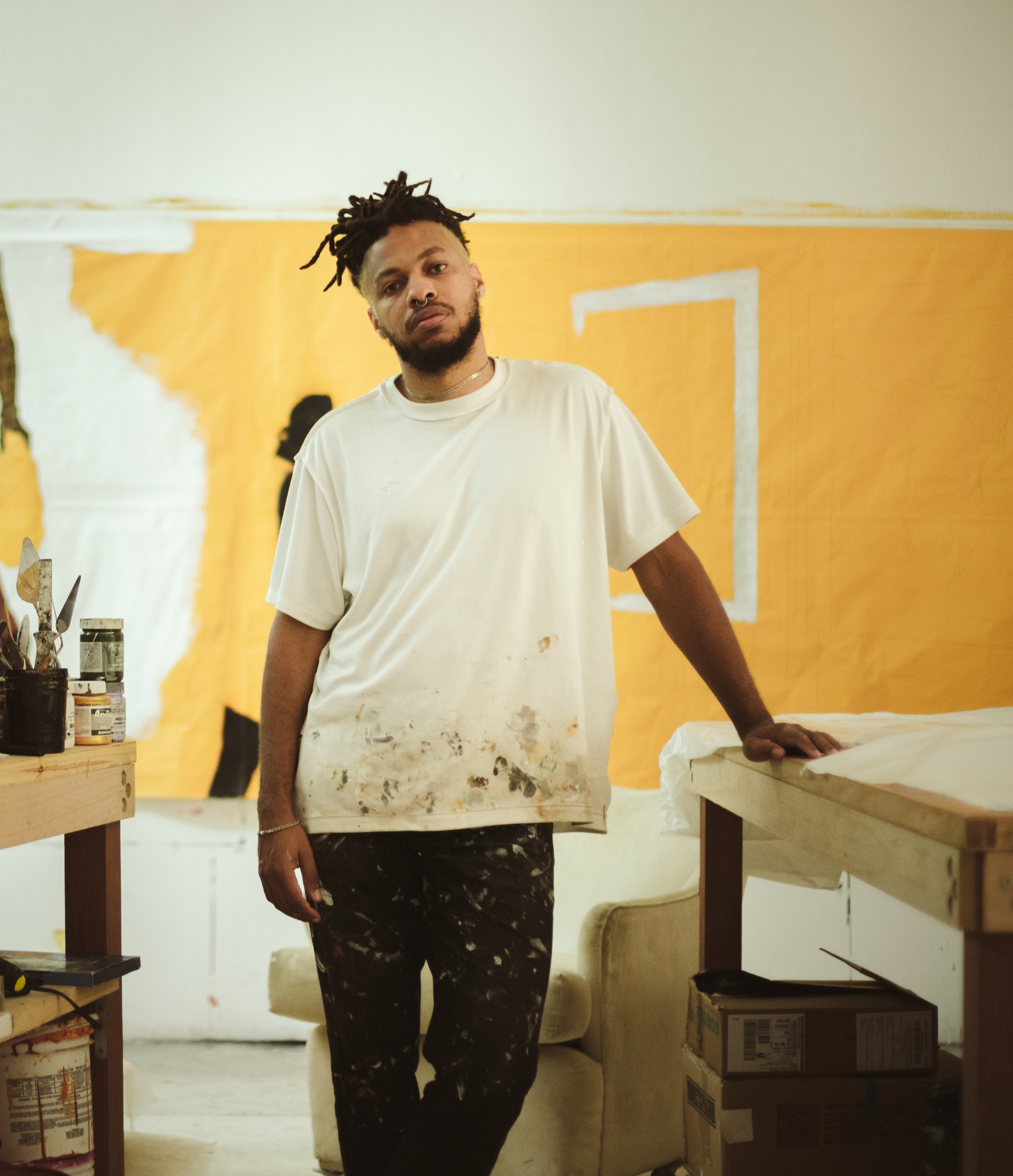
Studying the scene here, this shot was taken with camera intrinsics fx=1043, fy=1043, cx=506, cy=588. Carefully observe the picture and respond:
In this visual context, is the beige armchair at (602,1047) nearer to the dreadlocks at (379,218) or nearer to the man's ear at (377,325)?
the man's ear at (377,325)

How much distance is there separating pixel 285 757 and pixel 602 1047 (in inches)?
31.4

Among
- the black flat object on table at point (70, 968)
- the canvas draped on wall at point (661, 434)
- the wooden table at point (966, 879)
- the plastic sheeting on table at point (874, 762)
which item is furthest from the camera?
the canvas draped on wall at point (661, 434)

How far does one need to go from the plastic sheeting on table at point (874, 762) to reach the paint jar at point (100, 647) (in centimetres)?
92

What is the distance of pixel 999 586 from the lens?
8.29 ft

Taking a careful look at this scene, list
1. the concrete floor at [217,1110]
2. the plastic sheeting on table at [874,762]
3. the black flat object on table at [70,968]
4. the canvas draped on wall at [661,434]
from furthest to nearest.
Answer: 1. the canvas draped on wall at [661,434]
2. the concrete floor at [217,1110]
3. the black flat object on table at [70,968]
4. the plastic sheeting on table at [874,762]

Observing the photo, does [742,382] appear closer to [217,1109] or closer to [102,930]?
[102,930]

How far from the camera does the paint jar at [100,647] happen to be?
5.35 feet

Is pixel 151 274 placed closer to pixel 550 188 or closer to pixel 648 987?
pixel 550 188

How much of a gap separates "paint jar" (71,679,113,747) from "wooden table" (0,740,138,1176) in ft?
0.07

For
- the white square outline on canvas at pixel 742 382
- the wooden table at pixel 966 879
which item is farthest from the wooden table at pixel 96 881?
the white square outline on canvas at pixel 742 382

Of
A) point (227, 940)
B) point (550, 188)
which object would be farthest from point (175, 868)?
point (550, 188)

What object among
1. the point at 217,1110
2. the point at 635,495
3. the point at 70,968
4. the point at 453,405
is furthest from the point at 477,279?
the point at 217,1110

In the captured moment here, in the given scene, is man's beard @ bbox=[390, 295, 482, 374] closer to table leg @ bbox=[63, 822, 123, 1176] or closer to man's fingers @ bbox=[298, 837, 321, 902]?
man's fingers @ bbox=[298, 837, 321, 902]

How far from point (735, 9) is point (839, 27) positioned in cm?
26
